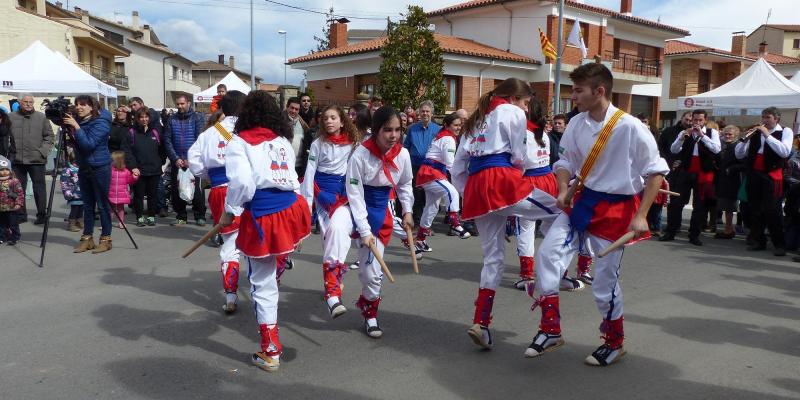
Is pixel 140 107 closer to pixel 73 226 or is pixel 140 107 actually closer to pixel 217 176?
pixel 73 226

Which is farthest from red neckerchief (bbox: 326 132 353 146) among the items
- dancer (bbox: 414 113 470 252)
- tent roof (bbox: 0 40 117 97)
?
tent roof (bbox: 0 40 117 97)

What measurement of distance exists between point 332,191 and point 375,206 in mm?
745

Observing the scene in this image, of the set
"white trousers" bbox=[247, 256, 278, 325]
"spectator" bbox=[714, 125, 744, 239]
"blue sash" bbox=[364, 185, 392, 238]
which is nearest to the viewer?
"white trousers" bbox=[247, 256, 278, 325]

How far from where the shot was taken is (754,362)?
4367mm

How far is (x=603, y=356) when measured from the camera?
421cm

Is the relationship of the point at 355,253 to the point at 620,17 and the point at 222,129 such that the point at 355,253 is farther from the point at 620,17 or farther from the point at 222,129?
the point at 620,17

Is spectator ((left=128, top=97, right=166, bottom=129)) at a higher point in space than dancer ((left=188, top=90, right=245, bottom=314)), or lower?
higher

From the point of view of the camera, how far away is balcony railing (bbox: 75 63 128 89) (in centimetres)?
4192

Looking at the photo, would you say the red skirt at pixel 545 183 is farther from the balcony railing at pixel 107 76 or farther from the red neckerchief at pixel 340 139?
the balcony railing at pixel 107 76

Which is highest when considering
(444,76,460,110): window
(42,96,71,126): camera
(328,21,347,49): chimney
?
(328,21,347,49): chimney

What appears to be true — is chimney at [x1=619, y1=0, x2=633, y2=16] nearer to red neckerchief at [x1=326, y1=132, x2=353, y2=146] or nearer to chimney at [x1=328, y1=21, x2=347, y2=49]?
chimney at [x1=328, y1=21, x2=347, y2=49]

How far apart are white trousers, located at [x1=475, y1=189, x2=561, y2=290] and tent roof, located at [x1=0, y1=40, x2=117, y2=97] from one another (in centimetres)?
1032

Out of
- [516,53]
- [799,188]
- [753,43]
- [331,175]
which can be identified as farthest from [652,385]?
[753,43]

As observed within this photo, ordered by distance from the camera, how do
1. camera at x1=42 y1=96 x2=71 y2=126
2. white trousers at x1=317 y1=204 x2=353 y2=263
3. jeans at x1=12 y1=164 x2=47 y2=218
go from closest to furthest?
white trousers at x1=317 y1=204 x2=353 y2=263 → camera at x1=42 y1=96 x2=71 y2=126 → jeans at x1=12 y1=164 x2=47 y2=218
